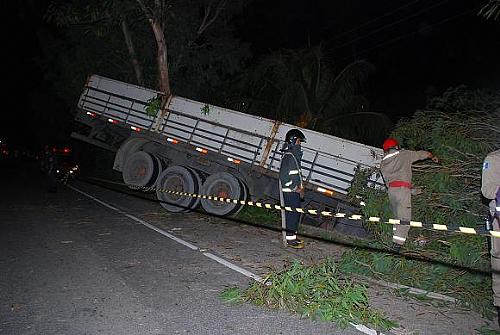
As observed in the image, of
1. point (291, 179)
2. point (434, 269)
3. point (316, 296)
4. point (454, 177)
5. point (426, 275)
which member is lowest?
point (316, 296)

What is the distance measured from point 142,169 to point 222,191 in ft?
7.63

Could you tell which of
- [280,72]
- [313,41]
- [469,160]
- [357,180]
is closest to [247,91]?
[280,72]

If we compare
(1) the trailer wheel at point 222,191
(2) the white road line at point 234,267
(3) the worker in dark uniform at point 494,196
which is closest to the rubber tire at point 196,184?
(1) the trailer wheel at point 222,191

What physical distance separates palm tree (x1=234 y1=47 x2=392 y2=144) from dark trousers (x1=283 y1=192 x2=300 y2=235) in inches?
279

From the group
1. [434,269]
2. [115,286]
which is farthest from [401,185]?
[115,286]

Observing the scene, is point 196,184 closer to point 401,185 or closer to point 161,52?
point 401,185

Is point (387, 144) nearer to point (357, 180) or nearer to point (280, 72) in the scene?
point (357, 180)

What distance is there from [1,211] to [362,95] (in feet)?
37.8

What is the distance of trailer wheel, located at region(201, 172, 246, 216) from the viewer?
32.9ft

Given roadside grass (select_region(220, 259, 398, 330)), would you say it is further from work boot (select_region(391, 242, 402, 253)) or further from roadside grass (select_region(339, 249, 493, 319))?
work boot (select_region(391, 242, 402, 253))

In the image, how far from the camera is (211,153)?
10422 mm

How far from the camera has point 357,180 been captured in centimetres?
779

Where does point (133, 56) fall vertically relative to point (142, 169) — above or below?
above

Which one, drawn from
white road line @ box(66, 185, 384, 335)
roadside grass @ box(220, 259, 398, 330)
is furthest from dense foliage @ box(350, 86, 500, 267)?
white road line @ box(66, 185, 384, 335)
